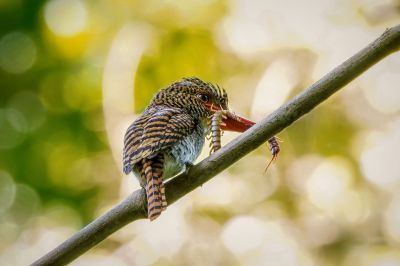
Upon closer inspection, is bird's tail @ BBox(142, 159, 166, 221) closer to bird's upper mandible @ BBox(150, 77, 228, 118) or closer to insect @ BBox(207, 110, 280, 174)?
insect @ BBox(207, 110, 280, 174)

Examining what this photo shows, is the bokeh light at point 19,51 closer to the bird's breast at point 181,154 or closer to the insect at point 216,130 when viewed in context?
the bird's breast at point 181,154

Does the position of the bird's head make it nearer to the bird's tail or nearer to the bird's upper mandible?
the bird's upper mandible

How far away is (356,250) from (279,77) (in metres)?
1.36

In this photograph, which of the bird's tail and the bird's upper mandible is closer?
the bird's tail

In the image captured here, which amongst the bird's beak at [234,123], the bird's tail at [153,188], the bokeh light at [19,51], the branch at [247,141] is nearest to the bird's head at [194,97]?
the bird's beak at [234,123]

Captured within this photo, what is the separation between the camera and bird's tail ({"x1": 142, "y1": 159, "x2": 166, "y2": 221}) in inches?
89.1

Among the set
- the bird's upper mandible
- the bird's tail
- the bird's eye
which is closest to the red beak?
the bird's tail

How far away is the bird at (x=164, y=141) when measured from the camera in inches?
97.3

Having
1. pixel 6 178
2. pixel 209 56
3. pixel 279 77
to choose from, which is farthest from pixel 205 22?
pixel 6 178

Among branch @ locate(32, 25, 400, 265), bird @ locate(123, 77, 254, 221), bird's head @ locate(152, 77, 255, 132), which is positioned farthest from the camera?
bird's head @ locate(152, 77, 255, 132)

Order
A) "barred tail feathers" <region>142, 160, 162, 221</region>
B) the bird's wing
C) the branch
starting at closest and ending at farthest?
the branch < "barred tail feathers" <region>142, 160, 162, 221</region> < the bird's wing

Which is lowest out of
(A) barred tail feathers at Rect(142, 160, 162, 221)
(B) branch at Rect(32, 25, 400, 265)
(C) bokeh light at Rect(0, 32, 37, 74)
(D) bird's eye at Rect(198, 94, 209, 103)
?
(B) branch at Rect(32, 25, 400, 265)

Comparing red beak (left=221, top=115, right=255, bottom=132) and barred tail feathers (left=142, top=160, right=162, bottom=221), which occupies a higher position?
red beak (left=221, top=115, right=255, bottom=132)

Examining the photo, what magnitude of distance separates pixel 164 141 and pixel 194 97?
23.2 inches
